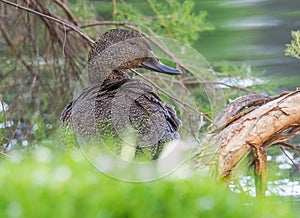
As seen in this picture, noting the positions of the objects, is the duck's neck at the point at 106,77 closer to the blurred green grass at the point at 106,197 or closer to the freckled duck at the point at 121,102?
the freckled duck at the point at 121,102

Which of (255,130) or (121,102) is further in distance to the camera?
→ (255,130)

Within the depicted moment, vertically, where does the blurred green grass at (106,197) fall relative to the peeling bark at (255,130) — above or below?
above

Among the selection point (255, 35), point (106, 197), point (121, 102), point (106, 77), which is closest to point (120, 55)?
point (106, 77)

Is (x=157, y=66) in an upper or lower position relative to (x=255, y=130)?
upper

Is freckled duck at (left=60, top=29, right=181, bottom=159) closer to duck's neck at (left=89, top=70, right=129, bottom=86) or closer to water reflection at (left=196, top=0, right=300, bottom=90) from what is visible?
duck's neck at (left=89, top=70, right=129, bottom=86)

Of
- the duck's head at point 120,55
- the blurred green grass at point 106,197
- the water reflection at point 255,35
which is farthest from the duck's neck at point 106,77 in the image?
the water reflection at point 255,35

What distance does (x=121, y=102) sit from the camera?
367 cm

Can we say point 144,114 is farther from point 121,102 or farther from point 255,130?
point 255,130

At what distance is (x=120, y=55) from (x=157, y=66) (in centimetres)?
17

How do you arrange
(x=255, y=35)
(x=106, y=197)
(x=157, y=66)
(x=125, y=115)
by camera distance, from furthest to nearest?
(x=255, y=35) → (x=157, y=66) → (x=125, y=115) → (x=106, y=197)

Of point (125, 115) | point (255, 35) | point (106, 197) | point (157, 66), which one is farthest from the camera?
point (255, 35)

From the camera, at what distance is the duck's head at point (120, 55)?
12.9ft

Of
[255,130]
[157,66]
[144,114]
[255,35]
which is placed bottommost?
[255,35]

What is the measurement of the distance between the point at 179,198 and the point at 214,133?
4.42 feet
